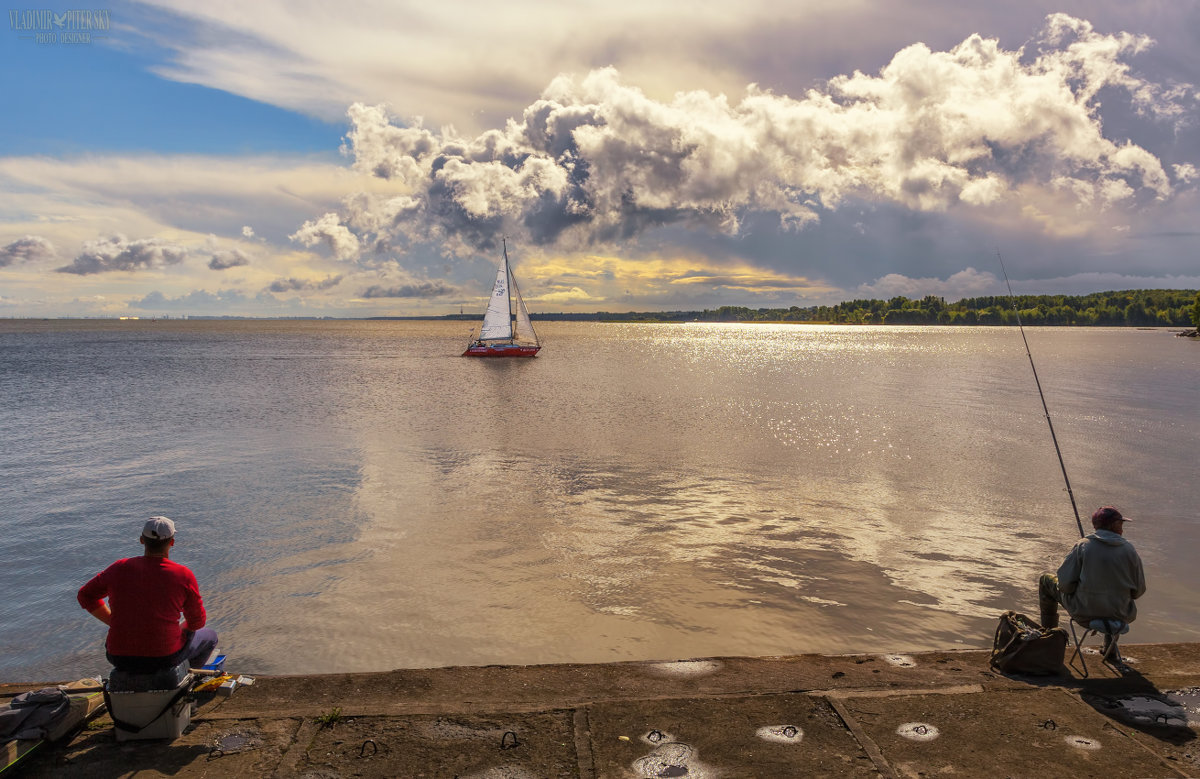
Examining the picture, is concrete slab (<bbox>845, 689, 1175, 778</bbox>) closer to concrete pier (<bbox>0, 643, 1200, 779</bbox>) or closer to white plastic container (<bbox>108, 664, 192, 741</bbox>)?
concrete pier (<bbox>0, 643, 1200, 779</bbox>)

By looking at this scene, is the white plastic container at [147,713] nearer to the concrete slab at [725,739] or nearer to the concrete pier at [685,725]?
the concrete pier at [685,725]

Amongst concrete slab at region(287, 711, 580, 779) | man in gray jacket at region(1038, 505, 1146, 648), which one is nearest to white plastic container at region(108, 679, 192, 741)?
concrete slab at region(287, 711, 580, 779)

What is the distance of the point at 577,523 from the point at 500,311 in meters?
82.8

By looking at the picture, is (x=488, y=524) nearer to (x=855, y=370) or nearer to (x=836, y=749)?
(x=836, y=749)

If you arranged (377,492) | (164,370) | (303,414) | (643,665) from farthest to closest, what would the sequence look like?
1. (164,370)
2. (303,414)
3. (377,492)
4. (643,665)

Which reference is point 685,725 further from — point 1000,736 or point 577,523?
point 577,523

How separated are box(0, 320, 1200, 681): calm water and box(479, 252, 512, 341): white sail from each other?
50.2m

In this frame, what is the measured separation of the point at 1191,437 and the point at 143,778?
4186 cm

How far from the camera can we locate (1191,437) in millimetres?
32500

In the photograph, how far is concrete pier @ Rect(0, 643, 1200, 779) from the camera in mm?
6223

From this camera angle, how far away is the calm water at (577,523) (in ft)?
38.7

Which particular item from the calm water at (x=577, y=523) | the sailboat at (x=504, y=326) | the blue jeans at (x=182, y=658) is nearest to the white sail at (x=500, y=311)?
the sailboat at (x=504, y=326)

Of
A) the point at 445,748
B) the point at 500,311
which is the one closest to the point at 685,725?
the point at 445,748

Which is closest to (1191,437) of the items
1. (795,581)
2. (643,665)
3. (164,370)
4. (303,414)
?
(795,581)
